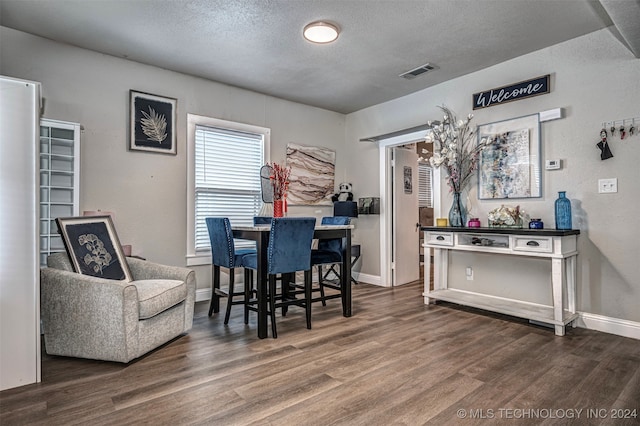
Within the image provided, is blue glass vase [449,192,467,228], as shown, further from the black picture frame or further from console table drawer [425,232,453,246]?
the black picture frame

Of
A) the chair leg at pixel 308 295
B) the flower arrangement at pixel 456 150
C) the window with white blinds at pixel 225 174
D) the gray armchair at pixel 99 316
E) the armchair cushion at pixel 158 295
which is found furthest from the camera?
the window with white blinds at pixel 225 174

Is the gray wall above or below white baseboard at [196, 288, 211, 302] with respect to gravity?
above

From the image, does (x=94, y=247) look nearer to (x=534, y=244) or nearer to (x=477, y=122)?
(x=534, y=244)

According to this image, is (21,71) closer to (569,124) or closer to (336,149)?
(336,149)

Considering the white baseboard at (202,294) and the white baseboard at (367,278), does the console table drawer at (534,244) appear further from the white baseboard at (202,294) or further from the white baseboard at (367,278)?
the white baseboard at (202,294)

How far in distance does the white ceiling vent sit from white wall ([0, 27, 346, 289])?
2.04 meters

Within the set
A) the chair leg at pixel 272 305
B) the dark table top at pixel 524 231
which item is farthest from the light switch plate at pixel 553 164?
the chair leg at pixel 272 305

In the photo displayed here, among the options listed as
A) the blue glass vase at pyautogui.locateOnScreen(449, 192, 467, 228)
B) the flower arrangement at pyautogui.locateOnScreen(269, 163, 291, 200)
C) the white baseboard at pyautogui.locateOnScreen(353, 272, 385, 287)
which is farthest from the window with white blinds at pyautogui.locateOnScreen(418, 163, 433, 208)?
the flower arrangement at pyautogui.locateOnScreen(269, 163, 291, 200)

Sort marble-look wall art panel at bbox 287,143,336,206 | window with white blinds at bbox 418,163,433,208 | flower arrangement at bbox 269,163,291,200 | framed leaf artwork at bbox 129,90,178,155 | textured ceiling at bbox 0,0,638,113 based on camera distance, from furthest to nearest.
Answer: window with white blinds at bbox 418,163,433,208
marble-look wall art panel at bbox 287,143,336,206
framed leaf artwork at bbox 129,90,178,155
flower arrangement at bbox 269,163,291,200
textured ceiling at bbox 0,0,638,113

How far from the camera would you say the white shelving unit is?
316 cm

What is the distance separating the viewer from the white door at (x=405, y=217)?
17.1 ft

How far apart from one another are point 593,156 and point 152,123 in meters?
4.36

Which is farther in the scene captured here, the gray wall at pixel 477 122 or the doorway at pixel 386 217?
the doorway at pixel 386 217

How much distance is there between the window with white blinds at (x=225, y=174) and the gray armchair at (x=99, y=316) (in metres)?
1.70
